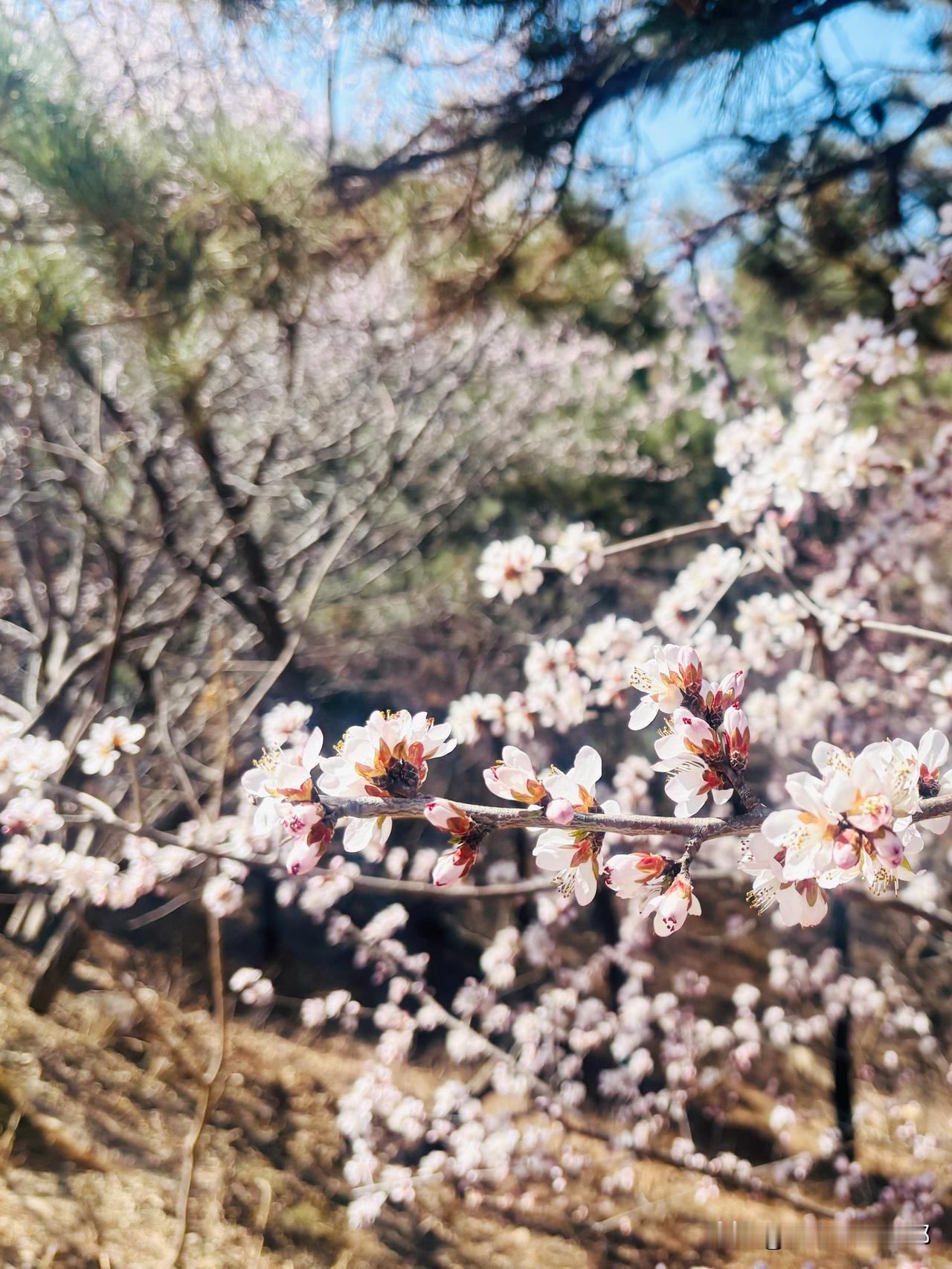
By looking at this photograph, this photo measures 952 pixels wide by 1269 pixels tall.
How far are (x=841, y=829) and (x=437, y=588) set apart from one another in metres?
6.77

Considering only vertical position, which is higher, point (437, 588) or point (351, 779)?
point (437, 588)

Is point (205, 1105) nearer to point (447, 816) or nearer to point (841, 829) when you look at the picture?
point (447, 816)

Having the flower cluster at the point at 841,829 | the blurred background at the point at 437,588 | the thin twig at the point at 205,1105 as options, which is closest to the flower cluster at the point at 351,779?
the flower cluster at the point at 841,829

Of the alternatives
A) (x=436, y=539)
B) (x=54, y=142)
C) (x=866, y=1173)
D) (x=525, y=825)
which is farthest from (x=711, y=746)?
Result: (x=436, y=539)

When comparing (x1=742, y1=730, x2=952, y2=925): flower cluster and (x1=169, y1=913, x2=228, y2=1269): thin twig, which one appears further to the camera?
(x1=169, y1=913, x2=228, y2=1269): thin twig

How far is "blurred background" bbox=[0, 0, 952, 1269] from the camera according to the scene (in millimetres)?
2469

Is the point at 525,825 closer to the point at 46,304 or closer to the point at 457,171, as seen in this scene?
the point at 46,304

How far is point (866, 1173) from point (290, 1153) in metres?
4.01

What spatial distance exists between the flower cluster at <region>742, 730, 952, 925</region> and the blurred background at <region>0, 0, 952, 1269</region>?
1439mm

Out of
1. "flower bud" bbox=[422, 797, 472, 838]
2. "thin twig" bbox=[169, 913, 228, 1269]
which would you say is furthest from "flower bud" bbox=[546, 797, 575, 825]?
"thin twig" bbox=[169, 913, 228, 1269]

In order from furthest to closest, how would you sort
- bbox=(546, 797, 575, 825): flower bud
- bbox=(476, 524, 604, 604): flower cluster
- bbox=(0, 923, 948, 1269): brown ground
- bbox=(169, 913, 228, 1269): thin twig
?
bbox=(0, 923, 948, 1269): brown ground < bbox=(169, 913, 228, 1269): thin twig < bbox=(476, 524, 604, 604): flower cluster < bbox=(546, 797, 575, 825): flower bud

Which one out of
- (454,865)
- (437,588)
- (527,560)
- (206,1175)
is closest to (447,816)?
(454,865)

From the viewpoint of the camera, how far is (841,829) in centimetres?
84

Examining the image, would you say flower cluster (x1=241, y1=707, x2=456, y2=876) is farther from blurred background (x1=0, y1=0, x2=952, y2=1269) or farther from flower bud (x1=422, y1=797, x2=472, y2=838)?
blurred background (x1=0, y1=0, x2=952, y2=1269)
